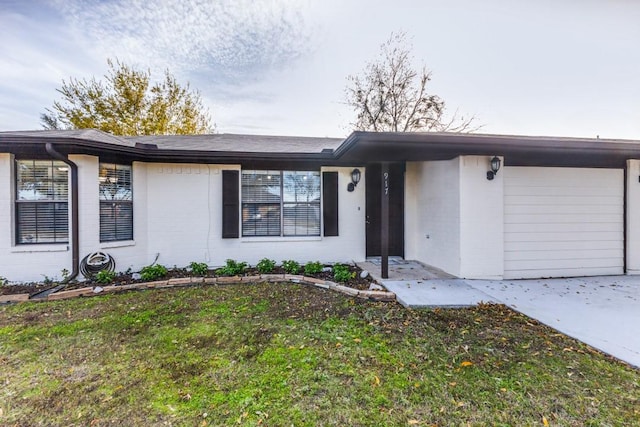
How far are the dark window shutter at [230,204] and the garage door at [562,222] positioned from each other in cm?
544

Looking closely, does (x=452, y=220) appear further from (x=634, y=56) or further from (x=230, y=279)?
(x=634, y=56)

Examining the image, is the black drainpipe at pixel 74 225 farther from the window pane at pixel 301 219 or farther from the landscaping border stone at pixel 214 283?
the window pane at pixel 301 219

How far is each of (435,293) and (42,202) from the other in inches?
274

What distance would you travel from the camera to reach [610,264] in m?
5.64

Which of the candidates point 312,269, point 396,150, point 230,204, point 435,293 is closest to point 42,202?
point 230,204

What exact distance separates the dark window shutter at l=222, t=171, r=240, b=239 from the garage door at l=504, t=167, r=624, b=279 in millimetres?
5439

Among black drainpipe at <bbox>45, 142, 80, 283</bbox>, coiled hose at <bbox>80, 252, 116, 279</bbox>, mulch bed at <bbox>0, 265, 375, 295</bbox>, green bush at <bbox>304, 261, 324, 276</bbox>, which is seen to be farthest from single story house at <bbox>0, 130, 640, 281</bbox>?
green bush at <bbox>304, 261, 324, 276</bbox>

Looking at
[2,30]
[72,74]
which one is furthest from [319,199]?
[72,74]

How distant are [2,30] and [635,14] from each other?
1269cm

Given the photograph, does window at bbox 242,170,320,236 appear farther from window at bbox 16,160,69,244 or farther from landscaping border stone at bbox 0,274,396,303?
window at bbox 16,160,69,244

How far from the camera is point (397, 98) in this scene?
15523 millimetres

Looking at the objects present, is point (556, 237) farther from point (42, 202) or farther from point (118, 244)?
point (42, 202)

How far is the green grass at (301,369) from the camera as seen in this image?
6.33ft

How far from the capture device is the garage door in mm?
5426
